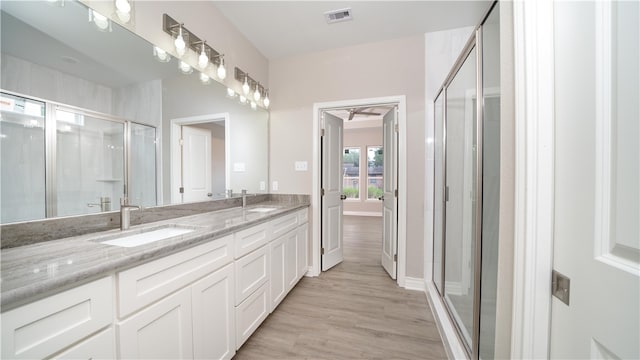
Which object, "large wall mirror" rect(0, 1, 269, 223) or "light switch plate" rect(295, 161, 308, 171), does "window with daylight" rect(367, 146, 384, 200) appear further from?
"large wall mirror" rect(0, 1, 269, 223)

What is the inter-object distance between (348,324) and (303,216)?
1.20 m

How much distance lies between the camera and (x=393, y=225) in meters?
2.66

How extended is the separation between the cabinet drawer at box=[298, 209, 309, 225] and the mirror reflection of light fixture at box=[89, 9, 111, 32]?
204 cm

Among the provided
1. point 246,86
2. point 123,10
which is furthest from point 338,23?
point 123,10

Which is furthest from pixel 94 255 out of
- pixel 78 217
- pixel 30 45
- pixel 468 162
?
pixel 468 162

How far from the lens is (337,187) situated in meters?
3.21

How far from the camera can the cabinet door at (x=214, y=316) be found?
1160mm

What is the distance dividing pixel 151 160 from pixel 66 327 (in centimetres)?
109

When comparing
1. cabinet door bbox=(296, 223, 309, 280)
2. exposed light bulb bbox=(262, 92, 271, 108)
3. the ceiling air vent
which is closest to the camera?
the ceiling air vent

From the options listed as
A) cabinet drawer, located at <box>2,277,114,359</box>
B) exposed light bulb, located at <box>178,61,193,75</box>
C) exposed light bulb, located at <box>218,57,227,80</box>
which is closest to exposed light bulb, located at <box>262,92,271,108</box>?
exposed light bulb, located at <box>218,57,227,80</box>

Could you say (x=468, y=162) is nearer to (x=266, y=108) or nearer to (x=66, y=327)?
(x=66, y=327)

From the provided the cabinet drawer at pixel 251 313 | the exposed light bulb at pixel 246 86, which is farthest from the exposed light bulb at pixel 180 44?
the cabinet drawer at pixel 251 313

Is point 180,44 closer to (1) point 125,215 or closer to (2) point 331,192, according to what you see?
(1) point 125,215

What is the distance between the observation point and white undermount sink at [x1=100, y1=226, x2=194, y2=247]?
1164 millimetres
